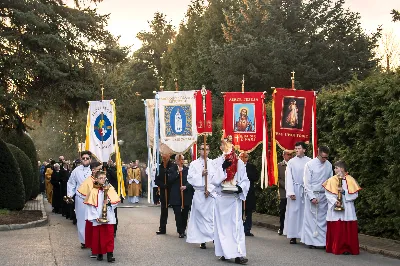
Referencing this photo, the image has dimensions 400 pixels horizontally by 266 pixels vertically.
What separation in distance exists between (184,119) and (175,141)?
524mm

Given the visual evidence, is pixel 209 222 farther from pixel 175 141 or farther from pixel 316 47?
pixel 316 47

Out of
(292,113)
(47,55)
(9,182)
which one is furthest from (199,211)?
(47,55)

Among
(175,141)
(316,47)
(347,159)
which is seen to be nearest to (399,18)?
(347,159)

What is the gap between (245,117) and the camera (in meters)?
17.8

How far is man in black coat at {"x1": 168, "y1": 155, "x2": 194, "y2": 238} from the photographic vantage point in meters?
16.6

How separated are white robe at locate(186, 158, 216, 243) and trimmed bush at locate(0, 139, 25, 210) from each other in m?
8.96

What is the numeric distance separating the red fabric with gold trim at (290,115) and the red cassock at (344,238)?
356 centimetres

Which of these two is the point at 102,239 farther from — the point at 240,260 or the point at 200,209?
the point at 200,209

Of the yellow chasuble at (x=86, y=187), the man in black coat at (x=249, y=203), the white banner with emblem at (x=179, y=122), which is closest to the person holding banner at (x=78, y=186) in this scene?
the yellow chasuble at (x=86, y=187)

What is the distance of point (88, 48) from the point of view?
28.8 meters

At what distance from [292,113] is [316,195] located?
2677mm

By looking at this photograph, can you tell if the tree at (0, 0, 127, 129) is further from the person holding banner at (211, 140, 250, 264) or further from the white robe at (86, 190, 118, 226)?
the person holding banner at (211, 140, 250, 264)

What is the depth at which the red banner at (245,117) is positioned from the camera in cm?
1766

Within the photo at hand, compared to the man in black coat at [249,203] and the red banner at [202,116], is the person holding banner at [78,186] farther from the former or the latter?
the man in black coat at [249,203]
